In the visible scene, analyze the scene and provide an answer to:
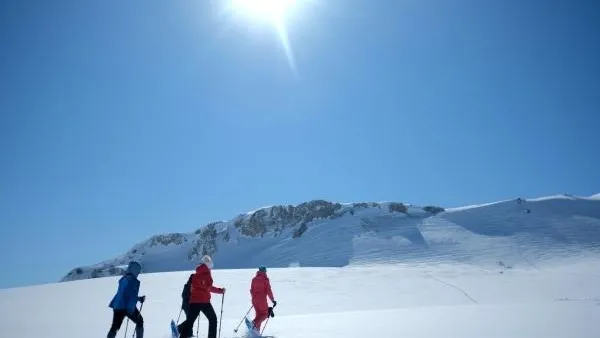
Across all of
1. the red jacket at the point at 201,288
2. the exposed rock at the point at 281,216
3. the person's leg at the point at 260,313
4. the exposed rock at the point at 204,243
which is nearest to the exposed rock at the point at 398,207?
the exposed rock at the point at 281,216

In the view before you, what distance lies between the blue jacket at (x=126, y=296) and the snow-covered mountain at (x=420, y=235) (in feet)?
189

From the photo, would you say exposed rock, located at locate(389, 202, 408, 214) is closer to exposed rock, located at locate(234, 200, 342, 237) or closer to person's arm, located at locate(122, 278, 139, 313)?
exposed rock, located at locate(234, 200, 342, 237)

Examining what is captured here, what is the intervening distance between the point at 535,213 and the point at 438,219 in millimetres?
18975

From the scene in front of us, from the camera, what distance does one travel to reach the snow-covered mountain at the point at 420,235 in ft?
207

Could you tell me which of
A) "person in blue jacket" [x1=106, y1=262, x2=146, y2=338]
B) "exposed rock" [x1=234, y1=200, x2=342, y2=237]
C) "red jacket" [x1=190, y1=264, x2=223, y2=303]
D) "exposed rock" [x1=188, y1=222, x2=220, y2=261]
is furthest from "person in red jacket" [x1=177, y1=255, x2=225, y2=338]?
"exposed rock" [x1=188, y1=222, x2=220, y2=261]

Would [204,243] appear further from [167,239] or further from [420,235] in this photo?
[420,235]

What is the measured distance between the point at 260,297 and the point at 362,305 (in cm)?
1070

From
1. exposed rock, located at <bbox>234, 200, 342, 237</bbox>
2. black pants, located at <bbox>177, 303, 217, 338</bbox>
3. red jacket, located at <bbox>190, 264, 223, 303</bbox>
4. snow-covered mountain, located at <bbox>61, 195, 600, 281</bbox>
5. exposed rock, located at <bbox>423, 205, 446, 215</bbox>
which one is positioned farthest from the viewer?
exposed rock, located at <bbox>234, 200, 342, 237</bbox>

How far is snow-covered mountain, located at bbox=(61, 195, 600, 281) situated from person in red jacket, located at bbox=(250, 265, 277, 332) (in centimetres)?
5481

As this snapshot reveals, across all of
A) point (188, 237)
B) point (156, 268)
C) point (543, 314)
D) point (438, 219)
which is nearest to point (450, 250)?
point (438, 219)

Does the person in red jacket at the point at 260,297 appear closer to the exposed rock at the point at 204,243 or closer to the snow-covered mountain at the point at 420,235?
the snow-covered mountain at the point at 420,235

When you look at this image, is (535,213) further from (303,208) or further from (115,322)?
(115,322)

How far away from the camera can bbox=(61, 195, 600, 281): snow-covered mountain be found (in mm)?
63156

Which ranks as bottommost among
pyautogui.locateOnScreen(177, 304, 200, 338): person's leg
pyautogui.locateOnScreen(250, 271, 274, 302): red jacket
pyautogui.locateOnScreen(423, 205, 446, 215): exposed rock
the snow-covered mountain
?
pyautogui.locateOnScreen(177, 304, 200, 338): person's leg
